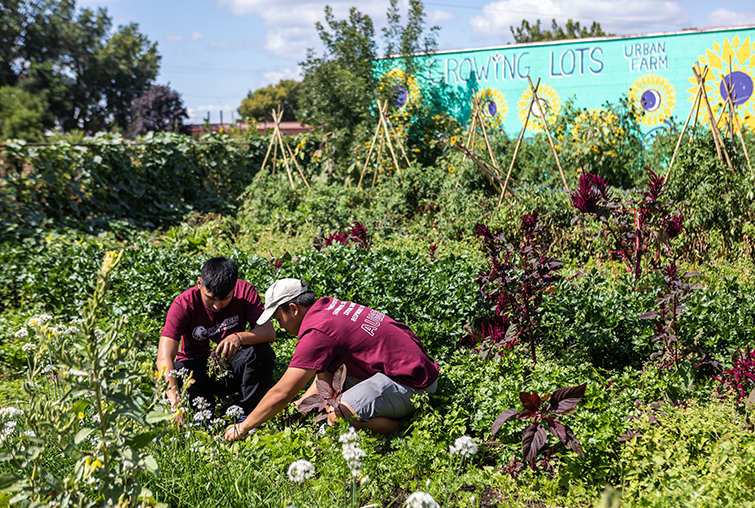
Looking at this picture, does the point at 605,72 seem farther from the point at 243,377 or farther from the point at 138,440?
the point at 138,440

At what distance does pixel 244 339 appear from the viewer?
11.4 ft

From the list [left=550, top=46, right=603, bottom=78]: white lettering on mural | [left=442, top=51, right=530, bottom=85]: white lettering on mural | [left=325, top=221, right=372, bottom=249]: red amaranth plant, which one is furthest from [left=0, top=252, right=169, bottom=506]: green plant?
[left=550, top=46, right=603, bottom=78]: white lettering on mural

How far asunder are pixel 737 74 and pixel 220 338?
1225cm

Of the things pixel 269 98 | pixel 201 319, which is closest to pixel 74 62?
pixel 269 98

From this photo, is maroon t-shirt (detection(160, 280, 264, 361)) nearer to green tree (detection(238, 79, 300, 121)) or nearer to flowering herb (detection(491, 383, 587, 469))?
flowering herb (detection(491, 383, 587, 469))

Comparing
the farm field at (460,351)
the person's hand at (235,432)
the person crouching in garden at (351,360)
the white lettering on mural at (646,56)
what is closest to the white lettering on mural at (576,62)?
the white lettering on mural at (646,56)

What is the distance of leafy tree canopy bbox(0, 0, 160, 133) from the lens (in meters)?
41.5

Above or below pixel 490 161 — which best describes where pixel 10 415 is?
below

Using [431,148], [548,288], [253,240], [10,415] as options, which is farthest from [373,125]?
[10,415]

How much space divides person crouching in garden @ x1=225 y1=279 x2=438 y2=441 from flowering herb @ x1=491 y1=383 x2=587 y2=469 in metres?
0.71

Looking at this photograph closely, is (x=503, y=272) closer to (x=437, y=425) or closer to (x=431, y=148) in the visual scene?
(x=437, y=425)

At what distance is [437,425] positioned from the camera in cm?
300

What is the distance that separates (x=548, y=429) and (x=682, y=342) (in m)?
1.51

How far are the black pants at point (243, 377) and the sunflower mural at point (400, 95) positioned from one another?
896cm
